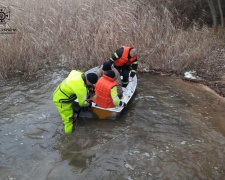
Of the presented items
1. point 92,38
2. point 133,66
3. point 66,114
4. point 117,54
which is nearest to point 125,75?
point 133,66

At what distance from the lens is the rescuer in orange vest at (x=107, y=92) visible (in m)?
4.53

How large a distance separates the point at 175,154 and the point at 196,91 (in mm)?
2924

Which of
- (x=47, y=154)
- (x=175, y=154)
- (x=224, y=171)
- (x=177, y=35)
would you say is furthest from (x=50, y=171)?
(x=177, y=35)

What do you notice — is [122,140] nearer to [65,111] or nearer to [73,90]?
[65,111]

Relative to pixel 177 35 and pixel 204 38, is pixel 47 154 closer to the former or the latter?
pixel 177 35

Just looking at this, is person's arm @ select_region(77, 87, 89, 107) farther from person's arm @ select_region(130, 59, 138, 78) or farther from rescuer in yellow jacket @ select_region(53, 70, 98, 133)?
→ person's arm @ select_region(130, 59, 138, 78)

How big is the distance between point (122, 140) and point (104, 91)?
108 cm

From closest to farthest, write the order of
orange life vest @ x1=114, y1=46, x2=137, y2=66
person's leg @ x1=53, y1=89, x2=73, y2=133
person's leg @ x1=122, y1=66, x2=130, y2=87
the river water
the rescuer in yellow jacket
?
the river water < the rescuer in yellow jacket < person's leg @ x1=53, y1=89, x2=73, y2=133 < orange life vest @ x1=114, y1=46, x2=137, y2=66 < person's leg @ x1=122, y1=66, x2=130, y2=87

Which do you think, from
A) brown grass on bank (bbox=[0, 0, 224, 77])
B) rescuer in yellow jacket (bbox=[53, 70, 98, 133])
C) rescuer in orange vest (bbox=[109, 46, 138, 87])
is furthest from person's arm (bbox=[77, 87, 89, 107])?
brown grass on bank (bbox=[0, 0, 224, 77])

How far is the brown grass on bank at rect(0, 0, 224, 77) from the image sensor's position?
24.4 ft

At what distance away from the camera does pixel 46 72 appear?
757 centimetres

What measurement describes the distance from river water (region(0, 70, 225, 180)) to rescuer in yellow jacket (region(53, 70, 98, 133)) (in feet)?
1.81

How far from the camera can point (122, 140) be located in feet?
14.7

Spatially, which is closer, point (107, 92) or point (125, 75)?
point (107, 92)
